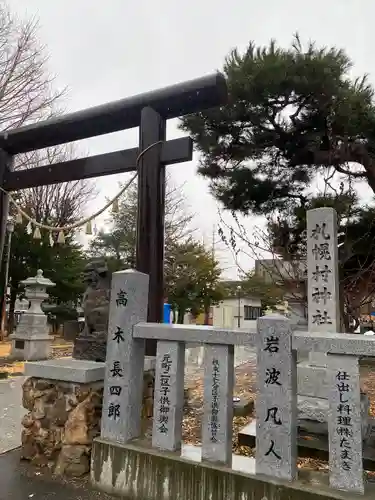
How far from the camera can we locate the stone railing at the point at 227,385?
7.13 feet

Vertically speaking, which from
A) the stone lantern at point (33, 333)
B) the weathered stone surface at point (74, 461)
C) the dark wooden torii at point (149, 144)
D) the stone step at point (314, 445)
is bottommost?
the stone step at point (314, 445)

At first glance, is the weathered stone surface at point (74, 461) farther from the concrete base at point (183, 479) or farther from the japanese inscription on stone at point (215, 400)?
the japanese inscription on stone at point (215, 400)

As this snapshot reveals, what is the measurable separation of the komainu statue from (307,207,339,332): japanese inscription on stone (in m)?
2.59

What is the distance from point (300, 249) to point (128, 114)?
211 inches

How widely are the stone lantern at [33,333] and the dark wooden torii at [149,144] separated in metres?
7.20

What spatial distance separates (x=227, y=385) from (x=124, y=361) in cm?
85

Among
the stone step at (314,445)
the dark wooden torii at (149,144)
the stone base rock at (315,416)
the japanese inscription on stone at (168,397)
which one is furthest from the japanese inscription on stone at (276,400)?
the stone base rock at (315,416)

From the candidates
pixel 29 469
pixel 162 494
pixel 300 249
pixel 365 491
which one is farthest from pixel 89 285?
pixel 300 249

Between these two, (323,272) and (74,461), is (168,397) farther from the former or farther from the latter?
(323,272)

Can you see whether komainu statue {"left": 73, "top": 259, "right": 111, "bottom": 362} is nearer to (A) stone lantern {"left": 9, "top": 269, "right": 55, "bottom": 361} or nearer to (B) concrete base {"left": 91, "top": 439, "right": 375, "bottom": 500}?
(B) concrete base {"left": 91, "top": 439, "right": 375, "bottom": 500}

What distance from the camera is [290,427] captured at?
2.27 meters

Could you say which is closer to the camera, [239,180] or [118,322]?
[118,322]

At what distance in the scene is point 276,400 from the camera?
2.34 m

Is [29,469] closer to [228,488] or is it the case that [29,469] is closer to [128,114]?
[228,488]
